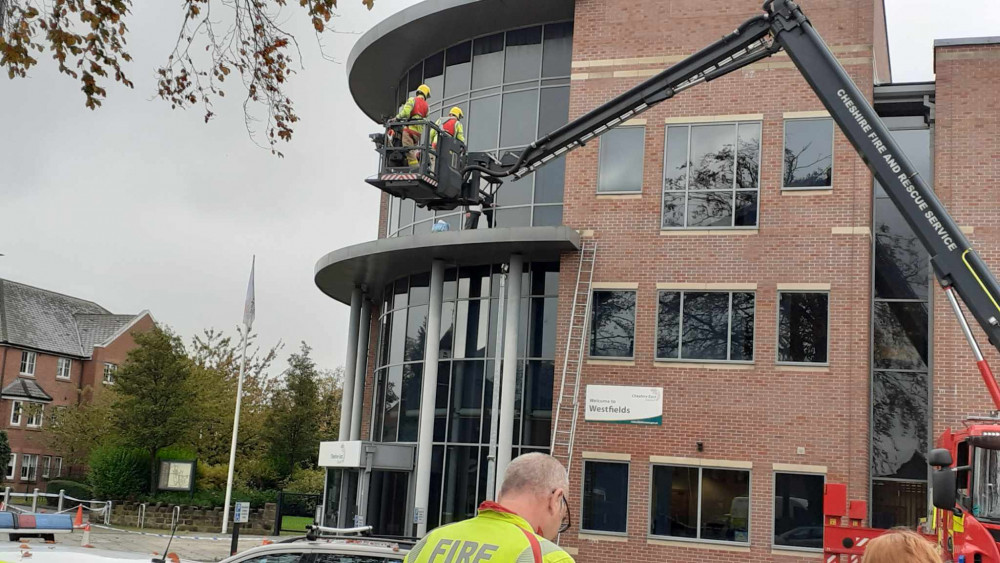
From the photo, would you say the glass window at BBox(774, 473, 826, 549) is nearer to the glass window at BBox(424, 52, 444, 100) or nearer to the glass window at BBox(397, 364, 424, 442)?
the glass window at BBox(397, 364, 424, 442)

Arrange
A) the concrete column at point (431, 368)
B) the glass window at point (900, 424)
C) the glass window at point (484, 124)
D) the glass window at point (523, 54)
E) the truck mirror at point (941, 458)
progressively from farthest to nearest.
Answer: the glass window at point (484, 124), the glass window at point (523, 54), the concrete column at point (431, 368), the glass window at point (900, 424), the truck mirror at point (941, 458)

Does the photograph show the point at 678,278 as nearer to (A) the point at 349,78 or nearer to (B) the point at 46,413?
(A) the point at 349,78

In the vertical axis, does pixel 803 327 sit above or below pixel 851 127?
below

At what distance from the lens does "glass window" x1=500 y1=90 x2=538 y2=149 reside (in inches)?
967

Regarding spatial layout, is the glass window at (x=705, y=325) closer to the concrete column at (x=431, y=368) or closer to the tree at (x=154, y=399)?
the concrete column at (x=431, y=368)

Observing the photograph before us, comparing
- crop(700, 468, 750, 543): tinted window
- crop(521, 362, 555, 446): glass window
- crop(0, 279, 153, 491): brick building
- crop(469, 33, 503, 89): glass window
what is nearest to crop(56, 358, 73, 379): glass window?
crop(0, 279, 153, 491): brick building

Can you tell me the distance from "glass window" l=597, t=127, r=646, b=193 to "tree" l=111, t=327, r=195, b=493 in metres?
23.7

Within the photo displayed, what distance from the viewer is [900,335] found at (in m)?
21.7

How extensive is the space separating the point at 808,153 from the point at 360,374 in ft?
43.2

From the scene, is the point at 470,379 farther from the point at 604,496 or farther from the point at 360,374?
the point at 360,374

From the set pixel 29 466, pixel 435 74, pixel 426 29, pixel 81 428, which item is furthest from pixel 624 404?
pixel 29 466

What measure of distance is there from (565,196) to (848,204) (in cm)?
596

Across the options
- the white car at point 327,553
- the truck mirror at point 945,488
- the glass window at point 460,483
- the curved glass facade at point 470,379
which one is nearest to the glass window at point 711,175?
the curved glass facade at point 470,379

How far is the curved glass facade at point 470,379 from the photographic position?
76.9 ft
